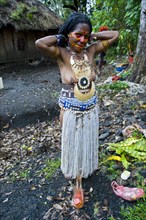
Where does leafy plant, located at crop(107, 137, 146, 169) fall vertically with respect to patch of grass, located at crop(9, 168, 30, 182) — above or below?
above

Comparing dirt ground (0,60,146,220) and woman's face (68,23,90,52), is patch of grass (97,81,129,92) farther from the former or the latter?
→ woman's face (68,23,90,52)

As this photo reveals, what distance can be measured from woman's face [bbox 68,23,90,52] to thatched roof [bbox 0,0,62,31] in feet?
29.6

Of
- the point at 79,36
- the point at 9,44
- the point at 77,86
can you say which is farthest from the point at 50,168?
the point at 9,44

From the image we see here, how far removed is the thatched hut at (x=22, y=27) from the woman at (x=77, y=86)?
8.95m

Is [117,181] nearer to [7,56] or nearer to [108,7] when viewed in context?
[108,7]

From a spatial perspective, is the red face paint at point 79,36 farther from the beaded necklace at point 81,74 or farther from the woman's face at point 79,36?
the beaded necklace at point 81,74

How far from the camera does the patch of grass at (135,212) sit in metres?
2.08

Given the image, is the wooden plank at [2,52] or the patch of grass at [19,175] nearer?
the patch of grass at [19,175]

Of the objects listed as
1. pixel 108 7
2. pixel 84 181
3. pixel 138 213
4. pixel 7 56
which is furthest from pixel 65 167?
pixel 7 56

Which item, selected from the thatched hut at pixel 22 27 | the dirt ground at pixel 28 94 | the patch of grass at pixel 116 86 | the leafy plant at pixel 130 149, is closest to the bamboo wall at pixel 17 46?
the thatched hut at pixel 22 27

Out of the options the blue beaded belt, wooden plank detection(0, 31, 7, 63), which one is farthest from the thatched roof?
the blue beaded belt

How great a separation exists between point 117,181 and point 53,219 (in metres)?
0.77

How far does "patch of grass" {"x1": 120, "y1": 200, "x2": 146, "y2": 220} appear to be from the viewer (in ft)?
6.81

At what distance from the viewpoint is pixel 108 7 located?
872 cm
